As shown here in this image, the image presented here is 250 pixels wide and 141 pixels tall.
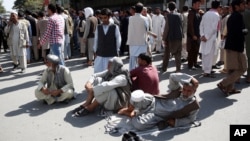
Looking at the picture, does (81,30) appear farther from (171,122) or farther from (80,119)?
(171,122)

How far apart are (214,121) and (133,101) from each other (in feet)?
4.28

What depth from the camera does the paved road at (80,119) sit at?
14.5 feet

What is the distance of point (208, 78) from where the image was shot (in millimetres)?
7535

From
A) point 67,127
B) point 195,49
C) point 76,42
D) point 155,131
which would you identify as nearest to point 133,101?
point 155,131

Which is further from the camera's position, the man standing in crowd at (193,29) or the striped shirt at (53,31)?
the man standing in crowd at (193,29)

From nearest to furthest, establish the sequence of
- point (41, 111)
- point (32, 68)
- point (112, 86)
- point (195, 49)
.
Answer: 1. point (112, 86)
2. point (41, 111)
3. point (195, 49)
4. point (32, 68)

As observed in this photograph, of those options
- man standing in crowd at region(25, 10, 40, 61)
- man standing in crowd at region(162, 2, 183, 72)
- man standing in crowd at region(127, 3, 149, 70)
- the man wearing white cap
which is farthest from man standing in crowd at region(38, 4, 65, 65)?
man standing in crowd at region(25, 10, 40, 61)

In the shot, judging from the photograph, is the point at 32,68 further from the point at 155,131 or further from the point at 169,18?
the point at 155,131

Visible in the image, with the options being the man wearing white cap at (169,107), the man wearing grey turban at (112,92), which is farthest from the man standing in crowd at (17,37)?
the man wearing white cap at (169,107)

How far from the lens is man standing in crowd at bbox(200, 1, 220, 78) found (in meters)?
7.17

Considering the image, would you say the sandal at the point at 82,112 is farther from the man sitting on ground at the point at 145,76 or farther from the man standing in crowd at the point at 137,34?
the man standing in crowd at the point at 137,34

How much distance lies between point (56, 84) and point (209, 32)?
367 cm

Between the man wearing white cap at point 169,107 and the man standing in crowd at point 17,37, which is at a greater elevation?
the man standing in crowd at point 17,37

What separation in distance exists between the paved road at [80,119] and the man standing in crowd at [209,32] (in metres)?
0.47
